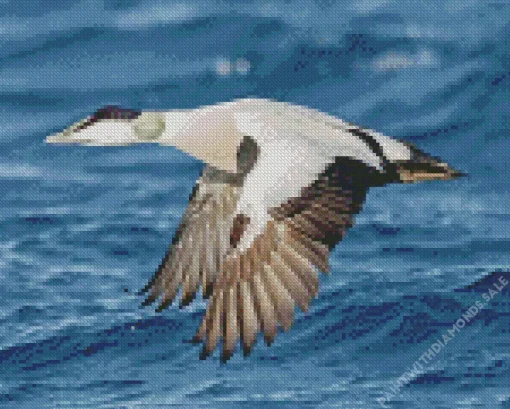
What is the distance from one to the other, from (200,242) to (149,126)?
0.66 m

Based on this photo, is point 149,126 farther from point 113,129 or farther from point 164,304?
point 164,304

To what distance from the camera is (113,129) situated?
800 centimetres

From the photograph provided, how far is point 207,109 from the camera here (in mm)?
7629

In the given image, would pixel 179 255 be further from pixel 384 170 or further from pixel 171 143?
pixel 384 170

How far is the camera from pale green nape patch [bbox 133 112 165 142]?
25.6 feet

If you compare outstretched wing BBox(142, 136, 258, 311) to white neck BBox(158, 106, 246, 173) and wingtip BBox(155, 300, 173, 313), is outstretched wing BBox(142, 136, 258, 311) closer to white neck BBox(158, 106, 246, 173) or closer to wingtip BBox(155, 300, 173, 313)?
wingtip BBox(155, 300, 173, 313)

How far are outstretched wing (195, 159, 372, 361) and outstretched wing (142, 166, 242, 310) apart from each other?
1.07 m

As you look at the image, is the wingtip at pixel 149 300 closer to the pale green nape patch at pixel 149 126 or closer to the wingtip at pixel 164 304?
the wingtip at pixel 164 304

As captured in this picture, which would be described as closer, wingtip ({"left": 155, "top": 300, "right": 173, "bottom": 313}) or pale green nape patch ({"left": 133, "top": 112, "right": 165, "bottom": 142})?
wingtip ({"left": 155, "top": 300, "right": 173, "bottom": 313})

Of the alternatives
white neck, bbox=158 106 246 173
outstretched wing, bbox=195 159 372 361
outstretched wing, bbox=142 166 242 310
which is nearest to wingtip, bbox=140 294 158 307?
outstretched wing, bbox=142 166 242 310

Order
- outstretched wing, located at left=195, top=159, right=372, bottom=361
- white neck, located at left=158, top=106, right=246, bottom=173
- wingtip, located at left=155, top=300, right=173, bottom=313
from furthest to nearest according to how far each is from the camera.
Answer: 1. wingtip, located at left=155, top=300, right=173, bottom=313
2. white neck, located at left=158, top=106, right=246, bottom=173
3. outstretched wing, located at left=195, top=159, right=372, bottom=361

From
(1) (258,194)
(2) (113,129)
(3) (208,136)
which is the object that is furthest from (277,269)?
(2) (113,129)

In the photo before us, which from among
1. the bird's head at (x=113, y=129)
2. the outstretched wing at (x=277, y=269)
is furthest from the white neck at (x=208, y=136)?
the outstretched wing at (x=277, y=269)

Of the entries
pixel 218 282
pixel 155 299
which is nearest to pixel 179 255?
pixel 155 299
